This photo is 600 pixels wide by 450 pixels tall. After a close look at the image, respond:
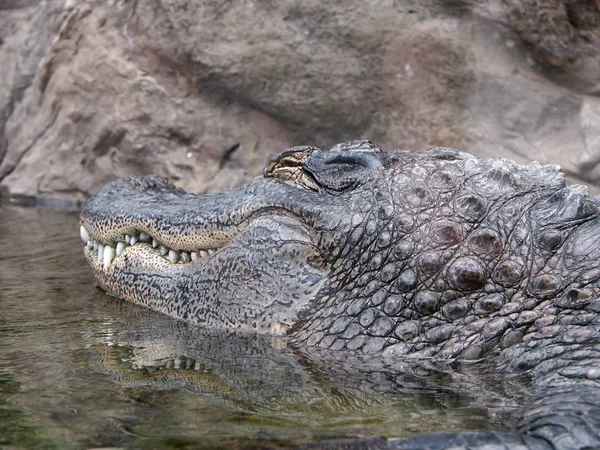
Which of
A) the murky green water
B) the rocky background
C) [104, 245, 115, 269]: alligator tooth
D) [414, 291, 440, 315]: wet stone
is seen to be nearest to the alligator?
[414, 291, 440, 315]: wet stone

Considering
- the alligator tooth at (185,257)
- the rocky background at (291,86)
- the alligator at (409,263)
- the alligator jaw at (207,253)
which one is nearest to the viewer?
the alligator at (409,263)

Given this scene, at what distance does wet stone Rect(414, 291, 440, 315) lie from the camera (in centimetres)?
302

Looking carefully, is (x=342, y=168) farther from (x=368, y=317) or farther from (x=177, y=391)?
A: (x=177, y=391)

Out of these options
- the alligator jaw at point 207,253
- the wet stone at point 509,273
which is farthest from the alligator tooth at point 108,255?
the wet stone at point 509,273

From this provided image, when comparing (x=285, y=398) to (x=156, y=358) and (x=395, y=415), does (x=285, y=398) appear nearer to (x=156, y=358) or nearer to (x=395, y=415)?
(x=395, y=415)

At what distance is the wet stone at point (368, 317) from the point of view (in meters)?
3.09

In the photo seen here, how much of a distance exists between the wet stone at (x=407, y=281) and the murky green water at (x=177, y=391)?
343 mm

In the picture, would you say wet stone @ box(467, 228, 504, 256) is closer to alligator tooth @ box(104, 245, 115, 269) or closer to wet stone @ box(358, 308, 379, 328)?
wet stone @ box(358, 308, 379, 328)

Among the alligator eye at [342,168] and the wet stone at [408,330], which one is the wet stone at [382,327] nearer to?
the wet stone at [408,330]

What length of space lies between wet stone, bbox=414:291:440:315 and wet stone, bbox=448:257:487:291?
0.09 metres

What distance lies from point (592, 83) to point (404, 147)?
1.50 meters

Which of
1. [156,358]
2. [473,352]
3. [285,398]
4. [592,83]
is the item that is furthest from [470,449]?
[592,83]

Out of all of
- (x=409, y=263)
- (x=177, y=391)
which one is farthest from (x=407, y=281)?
(x=177, y=391)

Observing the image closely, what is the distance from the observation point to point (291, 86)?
6.72 metres
